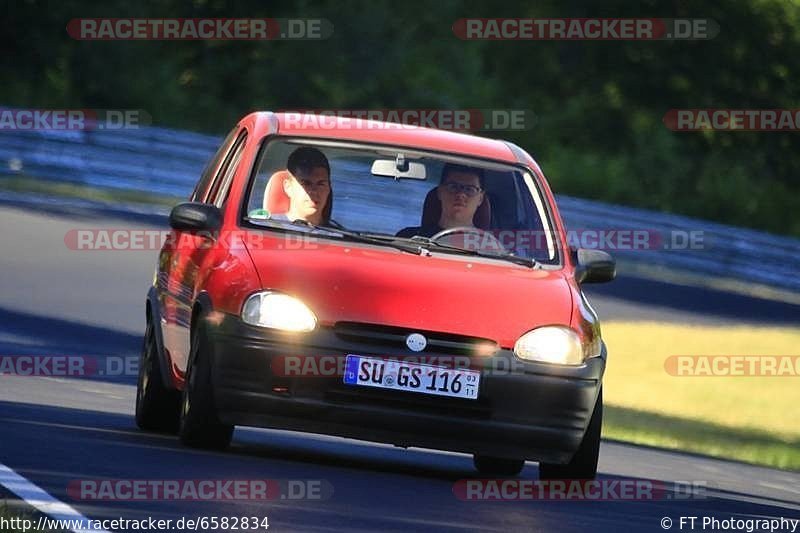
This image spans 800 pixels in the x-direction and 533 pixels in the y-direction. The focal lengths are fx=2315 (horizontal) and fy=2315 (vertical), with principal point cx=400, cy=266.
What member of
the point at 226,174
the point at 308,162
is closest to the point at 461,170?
the point at 308,162

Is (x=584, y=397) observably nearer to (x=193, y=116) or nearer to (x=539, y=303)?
(x=539, y=303)

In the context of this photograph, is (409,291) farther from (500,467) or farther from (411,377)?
(500,467)

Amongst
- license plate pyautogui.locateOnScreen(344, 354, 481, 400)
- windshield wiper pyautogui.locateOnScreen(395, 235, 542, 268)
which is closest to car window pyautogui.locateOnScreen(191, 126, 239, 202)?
windshield wiper pyautogui.locateOnScreen(395, 235, 542, 268)

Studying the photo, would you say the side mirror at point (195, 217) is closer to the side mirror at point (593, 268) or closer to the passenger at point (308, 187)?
the passenger at point (308, 187)

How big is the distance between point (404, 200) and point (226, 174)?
0.98 m

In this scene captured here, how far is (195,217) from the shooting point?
35.3ft

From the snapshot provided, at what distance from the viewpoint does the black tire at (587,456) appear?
10.6m

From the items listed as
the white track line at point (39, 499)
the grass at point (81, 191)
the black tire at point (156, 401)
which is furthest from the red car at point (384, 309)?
the grass at point (81, 191)

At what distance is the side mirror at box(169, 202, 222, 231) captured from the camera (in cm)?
1075

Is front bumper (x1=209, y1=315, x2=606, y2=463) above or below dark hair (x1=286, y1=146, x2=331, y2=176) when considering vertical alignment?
below

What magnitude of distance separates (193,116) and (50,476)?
36183 mm

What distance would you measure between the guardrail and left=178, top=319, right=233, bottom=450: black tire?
19.0 meters

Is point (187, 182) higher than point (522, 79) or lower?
lower

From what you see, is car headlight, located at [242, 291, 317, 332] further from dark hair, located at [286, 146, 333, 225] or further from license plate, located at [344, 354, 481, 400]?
dark hair, located at [286, 146, 333, 225]
